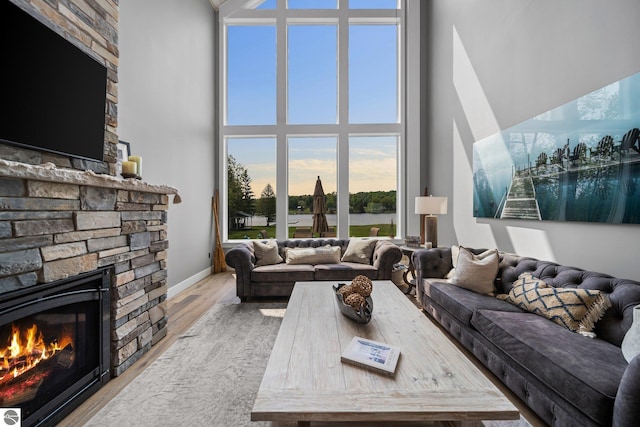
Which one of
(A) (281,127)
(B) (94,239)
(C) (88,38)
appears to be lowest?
(B) (94,239)

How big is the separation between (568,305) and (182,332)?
313 cm

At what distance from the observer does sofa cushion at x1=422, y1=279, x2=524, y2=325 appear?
2.30 metres

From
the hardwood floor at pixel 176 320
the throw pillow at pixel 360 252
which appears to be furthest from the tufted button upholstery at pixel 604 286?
the hardwood floor at pixel 176 320

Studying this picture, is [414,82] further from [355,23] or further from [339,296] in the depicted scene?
[339,296]

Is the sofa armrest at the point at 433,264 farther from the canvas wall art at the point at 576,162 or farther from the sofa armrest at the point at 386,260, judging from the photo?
the canvas wall art at the point at 576,162

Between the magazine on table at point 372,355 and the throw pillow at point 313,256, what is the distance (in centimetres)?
259

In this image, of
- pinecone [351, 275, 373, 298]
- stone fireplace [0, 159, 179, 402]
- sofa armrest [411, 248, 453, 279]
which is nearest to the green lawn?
sofa armrest [411, 248, 453, 279]

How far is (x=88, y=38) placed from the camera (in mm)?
2135

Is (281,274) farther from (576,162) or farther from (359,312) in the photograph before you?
(576,162)

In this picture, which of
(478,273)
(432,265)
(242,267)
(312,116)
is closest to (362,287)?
(478,273)

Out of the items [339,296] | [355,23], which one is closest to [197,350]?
[339,296]

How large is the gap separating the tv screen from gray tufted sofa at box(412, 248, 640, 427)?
3.03 metres

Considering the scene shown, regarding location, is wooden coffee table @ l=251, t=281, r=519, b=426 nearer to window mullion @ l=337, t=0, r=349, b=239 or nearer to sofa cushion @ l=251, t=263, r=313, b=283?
sofa cushion @ l=251, t=263, r=313, b=283

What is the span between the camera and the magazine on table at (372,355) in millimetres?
1310
